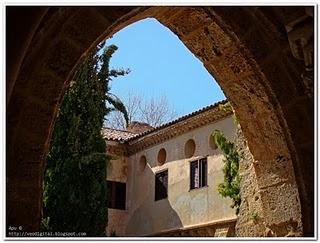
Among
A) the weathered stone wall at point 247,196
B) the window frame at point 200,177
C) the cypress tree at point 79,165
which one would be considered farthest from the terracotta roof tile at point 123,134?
the weathered stone wall at point 247,196

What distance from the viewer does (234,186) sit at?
37.7 ft

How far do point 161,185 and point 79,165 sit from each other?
3602 millimetres

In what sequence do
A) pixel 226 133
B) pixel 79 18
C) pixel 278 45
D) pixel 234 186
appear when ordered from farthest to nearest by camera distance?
1. pixel 226 133
2. pixel 234 186
3. pixel 278 45
4. pixel 79 18

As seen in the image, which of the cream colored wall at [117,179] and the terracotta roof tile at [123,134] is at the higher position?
the terracotta roof tile at [123,134]

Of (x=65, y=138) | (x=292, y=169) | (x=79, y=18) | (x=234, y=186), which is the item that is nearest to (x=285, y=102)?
(x=292, y=169)

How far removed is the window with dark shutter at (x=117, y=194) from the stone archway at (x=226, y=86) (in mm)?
11778

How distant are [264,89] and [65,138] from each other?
841 cm

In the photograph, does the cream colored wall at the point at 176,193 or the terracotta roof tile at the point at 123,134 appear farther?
the terracotta roof tile at the point at 123,134

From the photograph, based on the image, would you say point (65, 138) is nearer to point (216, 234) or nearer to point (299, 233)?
point (216, 234)

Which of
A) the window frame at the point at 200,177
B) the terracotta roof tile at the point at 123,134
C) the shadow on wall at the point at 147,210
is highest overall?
the terracotta roof tile at the point at 123,134

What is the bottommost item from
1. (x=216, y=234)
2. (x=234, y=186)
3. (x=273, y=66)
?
(x=216, y=234)

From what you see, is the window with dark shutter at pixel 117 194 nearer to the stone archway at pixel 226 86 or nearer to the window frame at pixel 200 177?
the window frame at pixel 200 177

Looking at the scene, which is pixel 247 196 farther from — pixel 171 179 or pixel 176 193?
pixel 171 179

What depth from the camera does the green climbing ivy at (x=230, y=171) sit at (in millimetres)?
11375
